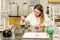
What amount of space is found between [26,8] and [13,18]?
0.47m

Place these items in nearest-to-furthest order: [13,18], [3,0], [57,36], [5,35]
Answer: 1. [57,36]
2. [5,35]
3. [3,0]
4. [13,18]

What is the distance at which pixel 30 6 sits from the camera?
448 cm

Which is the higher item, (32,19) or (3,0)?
(3,0)

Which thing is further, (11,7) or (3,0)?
(11,7)

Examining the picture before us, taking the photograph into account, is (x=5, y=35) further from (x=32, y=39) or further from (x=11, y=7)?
(x=11, y=7)

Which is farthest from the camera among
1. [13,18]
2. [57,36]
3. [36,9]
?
[13,18]

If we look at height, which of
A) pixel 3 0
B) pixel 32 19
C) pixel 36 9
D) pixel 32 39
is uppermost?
pixel 3 0

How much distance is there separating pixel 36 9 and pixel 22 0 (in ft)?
4.35

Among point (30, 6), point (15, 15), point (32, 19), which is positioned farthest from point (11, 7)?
point (32, 19)

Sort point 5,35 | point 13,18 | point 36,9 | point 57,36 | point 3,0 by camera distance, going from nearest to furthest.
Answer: point 57,36
point 5,35
point 36,9
point 3,0
point 13,18

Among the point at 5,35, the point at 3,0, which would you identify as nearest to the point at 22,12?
the point at 3,0

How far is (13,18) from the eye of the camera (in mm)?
4324

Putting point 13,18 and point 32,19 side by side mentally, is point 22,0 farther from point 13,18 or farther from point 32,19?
point 32,19

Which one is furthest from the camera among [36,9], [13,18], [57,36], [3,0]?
[13,18]
